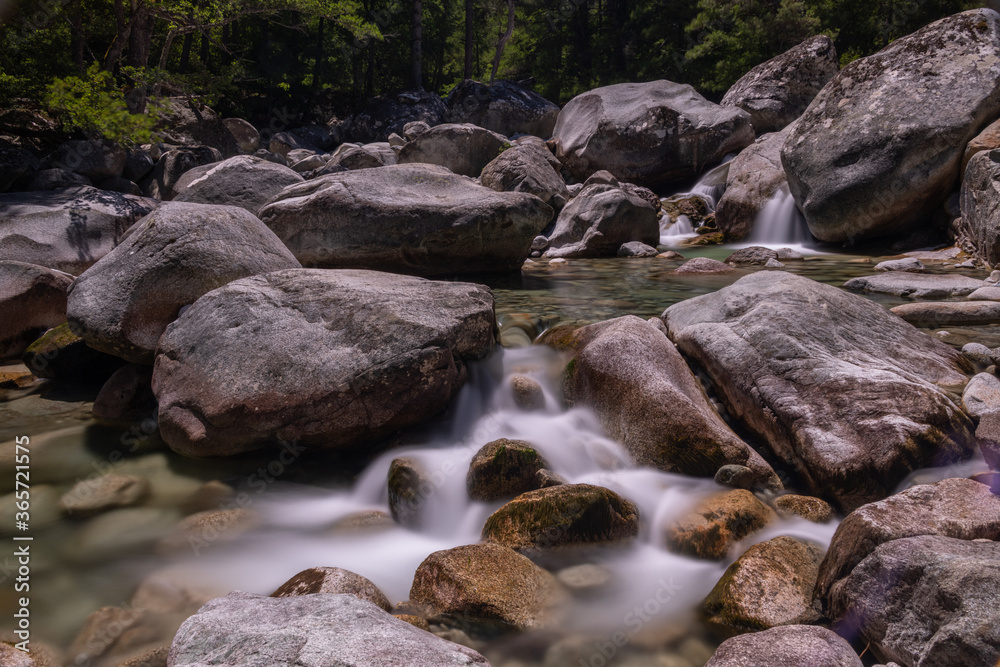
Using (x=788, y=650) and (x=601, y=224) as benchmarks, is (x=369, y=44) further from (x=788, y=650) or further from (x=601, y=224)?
(x=788, y=650)

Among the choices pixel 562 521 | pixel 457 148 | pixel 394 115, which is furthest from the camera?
pixel 394 115

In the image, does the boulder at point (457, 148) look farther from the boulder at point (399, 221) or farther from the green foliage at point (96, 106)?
the green foliage at point (96, 106)

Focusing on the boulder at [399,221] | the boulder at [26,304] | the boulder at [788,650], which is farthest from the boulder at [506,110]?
the boulder at [788,650]

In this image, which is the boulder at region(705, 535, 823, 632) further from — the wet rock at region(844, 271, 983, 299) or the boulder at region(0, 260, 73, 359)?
the boulder at region(0, 260, 73, 359)

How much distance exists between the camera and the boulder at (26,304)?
5.77m

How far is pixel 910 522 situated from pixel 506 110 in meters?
23.1

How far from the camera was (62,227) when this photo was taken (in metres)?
8.16

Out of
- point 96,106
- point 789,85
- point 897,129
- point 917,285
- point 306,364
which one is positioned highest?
point 789,85

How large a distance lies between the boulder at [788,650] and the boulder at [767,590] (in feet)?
0.83

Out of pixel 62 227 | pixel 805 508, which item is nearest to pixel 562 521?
pixel 805 508

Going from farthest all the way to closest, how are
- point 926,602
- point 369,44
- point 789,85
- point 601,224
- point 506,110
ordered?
1. point 369,44
2. point 506,110
3. point 789,85
4. point 601,224
5. point 926,602

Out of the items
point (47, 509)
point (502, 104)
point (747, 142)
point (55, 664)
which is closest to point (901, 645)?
point (55, 664)

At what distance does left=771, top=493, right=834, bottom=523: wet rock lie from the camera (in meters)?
3.17

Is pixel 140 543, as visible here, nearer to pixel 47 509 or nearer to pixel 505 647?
pixel 47 509
